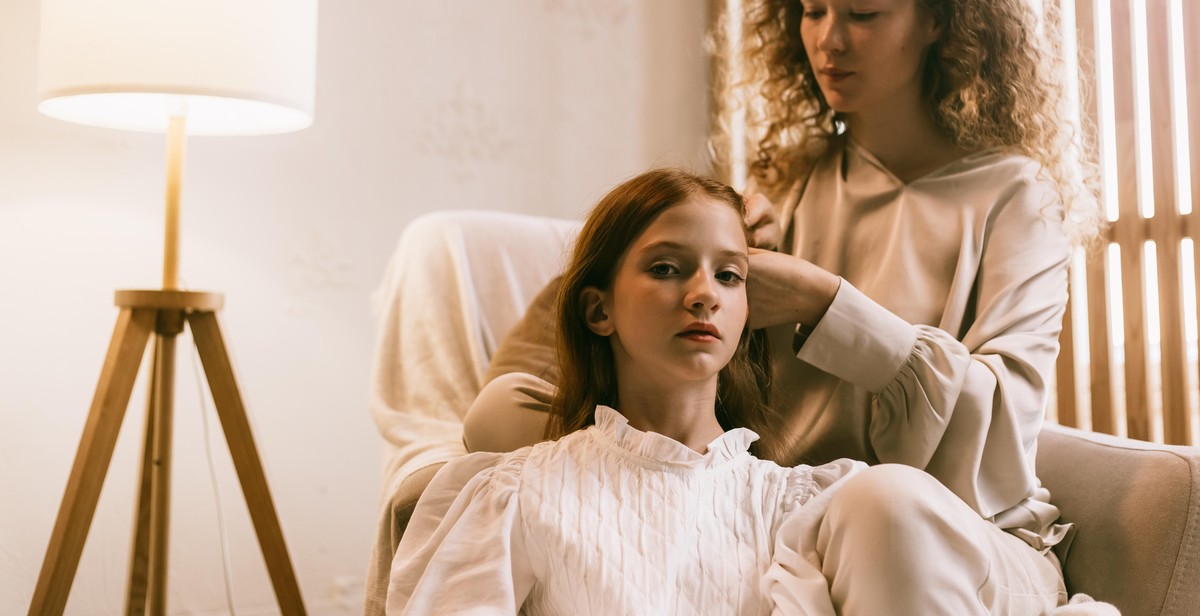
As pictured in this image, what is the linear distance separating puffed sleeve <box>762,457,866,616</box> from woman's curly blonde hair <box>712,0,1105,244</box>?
23.3 inches

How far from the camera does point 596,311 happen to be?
1168 millimetres

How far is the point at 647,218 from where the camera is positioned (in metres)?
1.12

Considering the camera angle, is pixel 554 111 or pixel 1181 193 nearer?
pixel 1181 193

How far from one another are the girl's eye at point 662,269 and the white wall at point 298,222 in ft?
3.13

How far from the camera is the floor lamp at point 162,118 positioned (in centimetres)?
149

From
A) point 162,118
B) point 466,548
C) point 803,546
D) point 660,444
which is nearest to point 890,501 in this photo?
point 803,546

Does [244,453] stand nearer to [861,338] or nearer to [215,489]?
[215,489]

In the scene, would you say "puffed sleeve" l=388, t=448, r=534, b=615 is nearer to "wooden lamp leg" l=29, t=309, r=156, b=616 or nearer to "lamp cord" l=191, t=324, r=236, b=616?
"wooden lamp leg" l=29, t=309, r=156, b=616

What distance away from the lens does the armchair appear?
1.15m

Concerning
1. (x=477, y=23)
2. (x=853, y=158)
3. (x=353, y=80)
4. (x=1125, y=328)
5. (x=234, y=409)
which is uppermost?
(x=477, y=23)

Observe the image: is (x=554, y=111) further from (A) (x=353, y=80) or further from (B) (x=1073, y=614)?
(B) (x=1073, y=614)

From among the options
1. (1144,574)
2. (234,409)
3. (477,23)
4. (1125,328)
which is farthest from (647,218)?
(477,23)

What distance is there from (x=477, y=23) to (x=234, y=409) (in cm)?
117

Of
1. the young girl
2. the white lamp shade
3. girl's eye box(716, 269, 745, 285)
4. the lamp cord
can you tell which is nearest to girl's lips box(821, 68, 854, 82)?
the young girl
